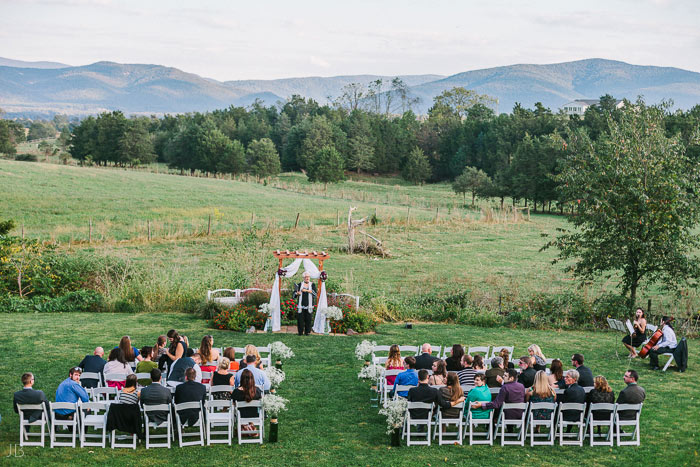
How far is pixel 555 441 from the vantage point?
11.4 meters

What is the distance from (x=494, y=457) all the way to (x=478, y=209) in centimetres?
5302

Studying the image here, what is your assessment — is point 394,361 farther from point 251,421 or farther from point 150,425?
point 150,425

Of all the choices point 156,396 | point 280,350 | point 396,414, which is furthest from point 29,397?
point 396,414

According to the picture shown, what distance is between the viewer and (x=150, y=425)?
34.7ft

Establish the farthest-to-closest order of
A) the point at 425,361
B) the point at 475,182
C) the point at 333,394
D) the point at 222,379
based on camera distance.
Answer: the point at 475,182 < the point at 333,394 < the point at 425,361 < the point at 222,379

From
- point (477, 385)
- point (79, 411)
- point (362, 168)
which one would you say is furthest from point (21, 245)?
point (362, 168)

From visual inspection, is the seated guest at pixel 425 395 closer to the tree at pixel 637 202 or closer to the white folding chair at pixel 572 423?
the white folding chair at pixel 572 423

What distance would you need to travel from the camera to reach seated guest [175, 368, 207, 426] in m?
10.8

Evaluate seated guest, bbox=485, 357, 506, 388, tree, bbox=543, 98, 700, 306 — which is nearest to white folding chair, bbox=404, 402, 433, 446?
seated guest, bbox=485, 357, 506, 388

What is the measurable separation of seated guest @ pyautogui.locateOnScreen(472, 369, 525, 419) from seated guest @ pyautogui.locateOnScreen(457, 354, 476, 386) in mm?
804

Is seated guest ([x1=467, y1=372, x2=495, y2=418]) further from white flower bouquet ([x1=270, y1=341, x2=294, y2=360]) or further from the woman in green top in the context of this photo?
white flower bouquet ([x1=270, y1=341, x2=294, y2=360])

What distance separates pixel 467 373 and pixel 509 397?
44.3 inches

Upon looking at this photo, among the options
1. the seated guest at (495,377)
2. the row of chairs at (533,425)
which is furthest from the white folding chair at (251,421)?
the seated guest at (495,377)

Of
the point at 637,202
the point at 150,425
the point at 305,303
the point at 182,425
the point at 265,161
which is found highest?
the point at 265,161
